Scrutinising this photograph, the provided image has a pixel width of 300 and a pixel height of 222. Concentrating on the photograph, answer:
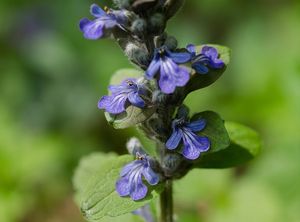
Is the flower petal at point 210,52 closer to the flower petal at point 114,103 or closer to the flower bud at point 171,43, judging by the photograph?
the flower bud at point 171,43

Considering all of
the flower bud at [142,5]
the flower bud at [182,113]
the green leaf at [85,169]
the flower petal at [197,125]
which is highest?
the green leaf at [85,169]

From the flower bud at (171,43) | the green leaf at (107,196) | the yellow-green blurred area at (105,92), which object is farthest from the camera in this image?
the yellow-green blurred area at (105,92)

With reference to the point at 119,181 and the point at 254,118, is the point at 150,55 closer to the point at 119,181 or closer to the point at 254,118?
the point at 119,181

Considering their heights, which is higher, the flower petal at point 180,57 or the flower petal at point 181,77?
the flower petal at point 180,57

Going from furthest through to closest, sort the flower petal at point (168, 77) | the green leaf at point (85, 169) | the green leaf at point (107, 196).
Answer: the green leaf at point (85, 169)
the green leaf at point (107, 196)
the flower petal at point (168, 77)

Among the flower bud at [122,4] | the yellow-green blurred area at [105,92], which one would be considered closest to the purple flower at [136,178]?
the flower bud at [122,4]

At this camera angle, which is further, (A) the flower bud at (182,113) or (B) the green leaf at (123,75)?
(B) the green leaf at (123,75)

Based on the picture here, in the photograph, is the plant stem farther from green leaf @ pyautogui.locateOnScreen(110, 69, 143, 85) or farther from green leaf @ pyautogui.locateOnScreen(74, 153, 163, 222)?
green leaf @ pyautogui.locateOnScreen(110, 69, 143, 85)
